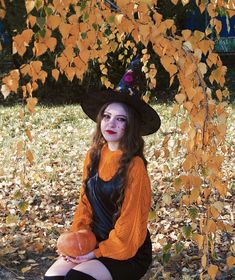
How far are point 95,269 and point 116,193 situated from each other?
353 mm

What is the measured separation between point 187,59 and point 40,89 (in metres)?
8.54

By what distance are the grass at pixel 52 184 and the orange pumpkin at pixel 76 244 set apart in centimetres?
25

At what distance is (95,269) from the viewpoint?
7.55ft

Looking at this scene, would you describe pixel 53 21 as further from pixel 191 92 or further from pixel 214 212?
pixel 214 212

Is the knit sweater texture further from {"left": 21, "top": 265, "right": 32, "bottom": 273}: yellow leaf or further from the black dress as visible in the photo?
{"left": 21, "top": 265, "right": 32, "bottom": 273}: yellow leaf

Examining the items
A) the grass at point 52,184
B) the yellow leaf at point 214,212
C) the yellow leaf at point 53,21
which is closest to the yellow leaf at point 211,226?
the yellow leaf at point 214,212

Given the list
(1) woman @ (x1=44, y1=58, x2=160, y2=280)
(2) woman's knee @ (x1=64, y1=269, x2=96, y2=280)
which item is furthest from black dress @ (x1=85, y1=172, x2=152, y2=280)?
(2) woman's knee @ (x1=64, y1=269, x2=96, y2=280)

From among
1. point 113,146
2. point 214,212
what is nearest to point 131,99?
point 113,146

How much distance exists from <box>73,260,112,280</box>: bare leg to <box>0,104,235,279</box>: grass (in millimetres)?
Answer: 349

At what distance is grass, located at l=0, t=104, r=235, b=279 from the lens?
11.5 ft

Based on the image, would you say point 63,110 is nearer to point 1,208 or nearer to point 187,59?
point 1,208

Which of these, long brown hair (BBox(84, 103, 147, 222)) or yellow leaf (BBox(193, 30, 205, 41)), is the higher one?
yellow leaf (BBox(193, 30, 205, 41))

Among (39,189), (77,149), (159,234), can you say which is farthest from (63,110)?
(159,234)

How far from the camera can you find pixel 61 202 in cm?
448
